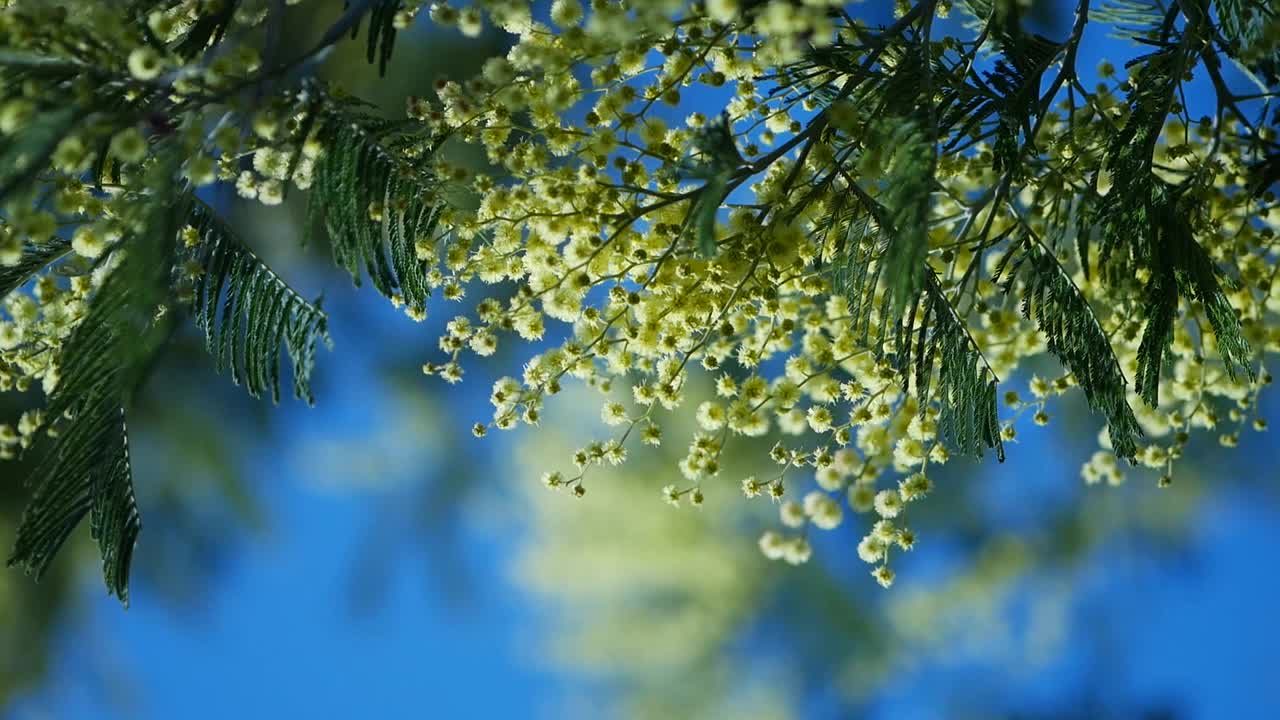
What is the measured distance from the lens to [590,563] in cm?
354

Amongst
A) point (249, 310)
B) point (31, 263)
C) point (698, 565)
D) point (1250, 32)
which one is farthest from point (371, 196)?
point (698, 565)

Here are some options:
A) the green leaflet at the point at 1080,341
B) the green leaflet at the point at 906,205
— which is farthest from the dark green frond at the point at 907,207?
the green leaflet at the point at 1080,341

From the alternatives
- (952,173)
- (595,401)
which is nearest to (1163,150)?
(952,173)

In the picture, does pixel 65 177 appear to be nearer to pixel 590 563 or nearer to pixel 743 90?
pixel 743 90

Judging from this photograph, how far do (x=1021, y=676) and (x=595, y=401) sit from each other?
1633mm

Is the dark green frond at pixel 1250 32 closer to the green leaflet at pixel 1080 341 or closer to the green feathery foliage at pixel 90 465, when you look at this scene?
the green leaflet at pixel 1080 341

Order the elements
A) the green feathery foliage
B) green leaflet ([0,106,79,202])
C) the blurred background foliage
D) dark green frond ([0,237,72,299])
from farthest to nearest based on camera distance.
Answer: the blurred background foliage → dark green frond ([0,237,72,299]) → the green feathery foliage → green leaflet ([0,106,79,202])

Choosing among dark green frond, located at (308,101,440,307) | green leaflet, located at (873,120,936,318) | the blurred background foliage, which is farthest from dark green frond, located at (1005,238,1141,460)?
the blurred background foliage

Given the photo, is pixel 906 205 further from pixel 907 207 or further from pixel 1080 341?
pixel 1080 341

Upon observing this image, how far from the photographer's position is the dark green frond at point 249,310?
0.66 m

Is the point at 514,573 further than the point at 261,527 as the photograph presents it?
Yes

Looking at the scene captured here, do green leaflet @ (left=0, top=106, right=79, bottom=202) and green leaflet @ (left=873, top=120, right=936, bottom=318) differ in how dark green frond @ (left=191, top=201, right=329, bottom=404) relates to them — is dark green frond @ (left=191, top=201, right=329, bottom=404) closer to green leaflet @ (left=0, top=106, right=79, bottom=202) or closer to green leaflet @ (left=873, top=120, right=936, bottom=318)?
green leaflet @ (left=0, top=106, right=79, bottom=202)

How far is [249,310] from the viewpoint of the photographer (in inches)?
26.7

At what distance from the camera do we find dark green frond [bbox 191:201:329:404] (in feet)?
2.16
